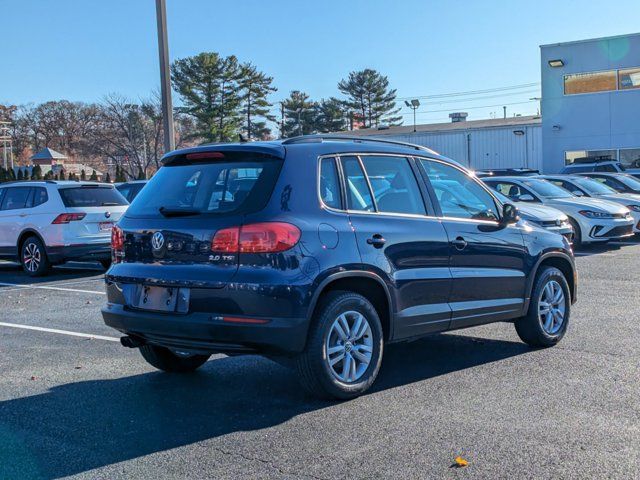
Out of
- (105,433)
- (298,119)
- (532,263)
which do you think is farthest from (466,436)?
(298,119)

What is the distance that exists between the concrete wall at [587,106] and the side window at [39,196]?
85.0 ft

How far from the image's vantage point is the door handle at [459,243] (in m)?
6.07

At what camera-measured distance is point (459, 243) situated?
611 cm

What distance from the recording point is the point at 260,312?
486 centimetres

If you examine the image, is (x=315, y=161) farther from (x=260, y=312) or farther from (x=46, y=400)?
(x=46, y=400)

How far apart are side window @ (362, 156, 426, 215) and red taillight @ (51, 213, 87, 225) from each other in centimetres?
855

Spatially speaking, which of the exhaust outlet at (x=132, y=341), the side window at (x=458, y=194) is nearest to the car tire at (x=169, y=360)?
the exhaust outlet at (x=132, y=341)

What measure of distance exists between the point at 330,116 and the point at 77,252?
6560 cm

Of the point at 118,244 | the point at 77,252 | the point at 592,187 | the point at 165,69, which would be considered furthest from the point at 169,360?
the point at 592,187

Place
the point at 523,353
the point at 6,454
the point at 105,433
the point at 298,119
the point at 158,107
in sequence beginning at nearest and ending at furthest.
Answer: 1. the point at 6,454
2. the point at 105,433
3. the point at 523,353
4. the point at 158,107
5. the point at 298,119

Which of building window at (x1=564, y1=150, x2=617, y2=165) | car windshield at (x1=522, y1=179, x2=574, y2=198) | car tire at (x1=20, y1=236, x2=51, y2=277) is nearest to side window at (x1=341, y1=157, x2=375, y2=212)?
A: car tire at (x1=20, y1=236, x2=51, y2=277)

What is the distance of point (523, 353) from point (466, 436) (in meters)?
2.44

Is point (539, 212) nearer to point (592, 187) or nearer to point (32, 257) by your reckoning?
point (592, 187)

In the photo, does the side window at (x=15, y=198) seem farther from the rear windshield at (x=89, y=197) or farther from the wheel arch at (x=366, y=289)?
the wheel arch at (x=366, y=289)
